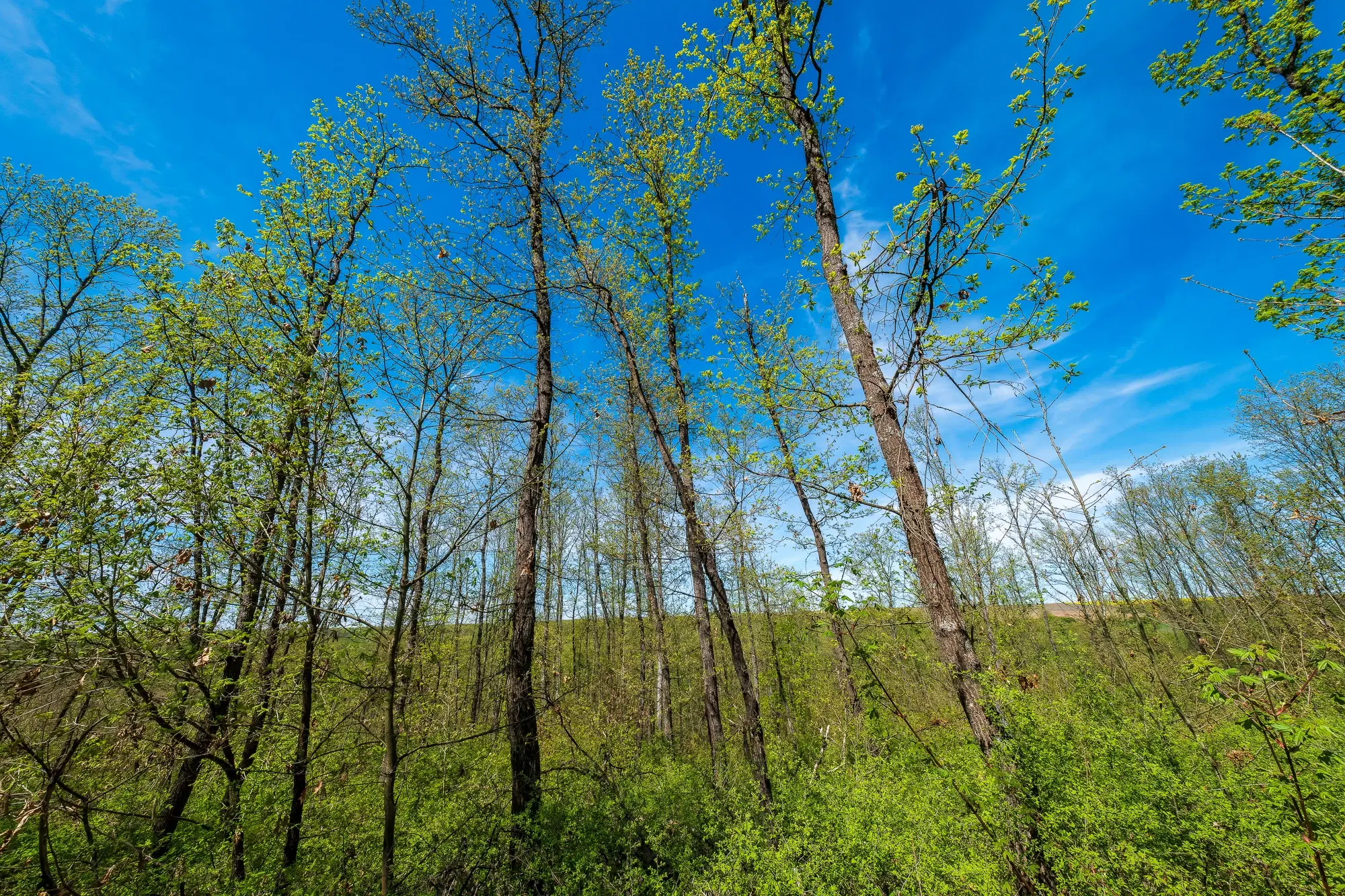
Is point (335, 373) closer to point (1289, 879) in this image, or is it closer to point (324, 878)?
point (324, 878)

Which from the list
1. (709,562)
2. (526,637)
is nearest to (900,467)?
(709,562)

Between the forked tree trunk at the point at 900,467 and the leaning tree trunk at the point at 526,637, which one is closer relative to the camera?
the forked tree trunk at the point at 900,467

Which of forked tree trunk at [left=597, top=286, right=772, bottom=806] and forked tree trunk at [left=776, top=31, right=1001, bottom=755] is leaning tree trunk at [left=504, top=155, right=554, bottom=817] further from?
forked tree trunk at [left=776, top=31, right=1001, bottom=755]

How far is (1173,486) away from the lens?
1994 cm

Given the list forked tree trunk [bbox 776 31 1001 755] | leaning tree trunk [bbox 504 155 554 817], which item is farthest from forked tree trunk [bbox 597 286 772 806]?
forked tree trunk [bbox 776 31 1001 755]

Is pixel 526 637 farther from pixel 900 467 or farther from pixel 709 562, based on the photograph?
pixel 900 467

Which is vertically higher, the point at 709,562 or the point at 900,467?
the point at 900,467

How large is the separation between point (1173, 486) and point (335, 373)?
30.9m

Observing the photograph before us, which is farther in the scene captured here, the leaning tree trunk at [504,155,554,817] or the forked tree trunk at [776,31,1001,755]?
the leaning tree trunk at [504,155,554,817]

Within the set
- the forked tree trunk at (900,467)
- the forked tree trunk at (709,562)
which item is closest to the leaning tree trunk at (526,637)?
the forked tree trunk at (709,562)

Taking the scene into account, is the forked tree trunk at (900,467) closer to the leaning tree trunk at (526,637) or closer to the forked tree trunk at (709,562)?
the forked tree trunk at (709,562)

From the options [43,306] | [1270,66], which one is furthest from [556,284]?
[43,306]

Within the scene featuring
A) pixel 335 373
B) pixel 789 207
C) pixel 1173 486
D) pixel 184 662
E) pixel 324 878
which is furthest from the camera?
pixel 1173 486

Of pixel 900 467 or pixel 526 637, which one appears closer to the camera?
pixel 900 467
